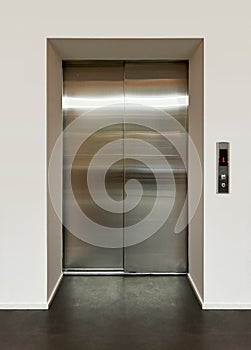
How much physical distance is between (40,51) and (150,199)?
2039 millimetres

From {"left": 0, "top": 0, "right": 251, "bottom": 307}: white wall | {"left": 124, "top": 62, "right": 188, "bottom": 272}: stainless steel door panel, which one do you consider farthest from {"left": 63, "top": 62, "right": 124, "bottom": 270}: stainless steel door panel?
{"left": 0, "top": 0, "right": 251, "bottom": 307}: white wall

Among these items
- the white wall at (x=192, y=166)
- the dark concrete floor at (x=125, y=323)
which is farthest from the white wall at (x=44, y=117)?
the dark concrete floor at (x=125, y=323)

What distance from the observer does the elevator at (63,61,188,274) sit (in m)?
4.68

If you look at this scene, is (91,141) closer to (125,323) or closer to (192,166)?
(192,166)

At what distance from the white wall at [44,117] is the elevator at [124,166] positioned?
42.1 inches

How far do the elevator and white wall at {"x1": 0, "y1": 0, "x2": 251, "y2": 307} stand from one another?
1.07 m

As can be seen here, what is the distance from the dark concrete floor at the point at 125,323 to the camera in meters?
3.05

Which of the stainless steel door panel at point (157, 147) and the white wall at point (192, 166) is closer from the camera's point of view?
the white wall at point (192, 166)

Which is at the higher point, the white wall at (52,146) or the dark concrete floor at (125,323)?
the white wall at (52,146)

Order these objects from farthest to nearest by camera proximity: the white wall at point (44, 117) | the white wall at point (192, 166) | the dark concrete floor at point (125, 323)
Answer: the white wall at point (192, 166) < the white wall at point (44, 117) < the dark concrete floor at point (125, 323)

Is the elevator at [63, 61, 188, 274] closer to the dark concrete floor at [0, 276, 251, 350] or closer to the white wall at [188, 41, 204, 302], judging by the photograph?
the white wall at [188, 41, 204, 302]

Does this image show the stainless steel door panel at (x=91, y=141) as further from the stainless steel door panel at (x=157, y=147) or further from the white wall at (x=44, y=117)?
the white wall at (x=44, y=117)

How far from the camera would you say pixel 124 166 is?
471 cm

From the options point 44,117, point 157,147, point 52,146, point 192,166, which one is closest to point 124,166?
point 157,147
